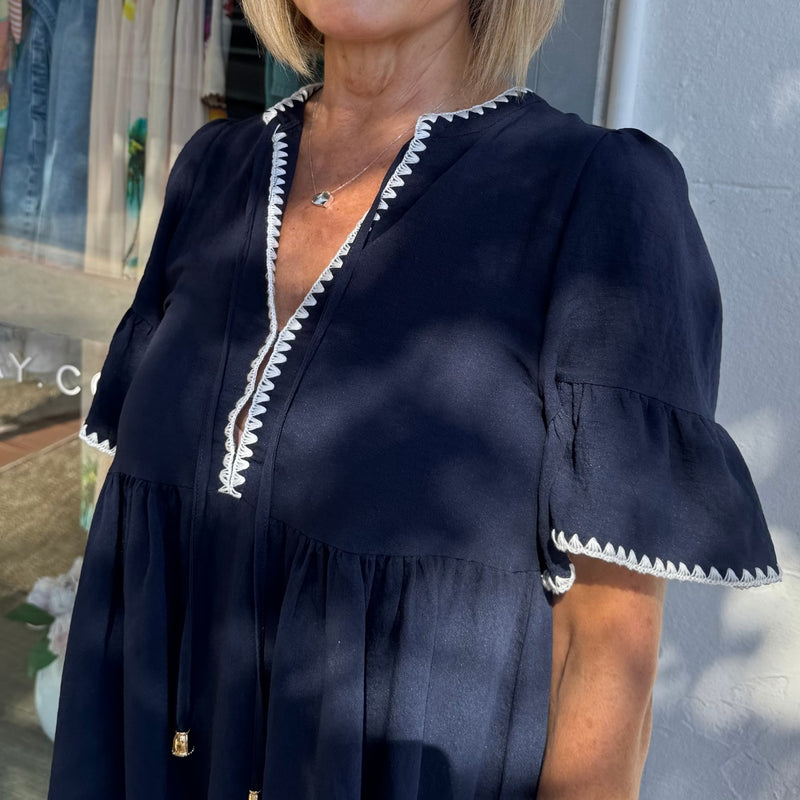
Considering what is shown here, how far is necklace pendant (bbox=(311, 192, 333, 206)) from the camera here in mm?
1138

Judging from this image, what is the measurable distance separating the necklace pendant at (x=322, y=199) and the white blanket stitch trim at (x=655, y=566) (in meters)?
0.50

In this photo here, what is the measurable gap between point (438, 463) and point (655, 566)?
0.80ft

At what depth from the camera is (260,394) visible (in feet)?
3.34

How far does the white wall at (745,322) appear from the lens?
1.39 m

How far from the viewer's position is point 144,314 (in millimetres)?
1307

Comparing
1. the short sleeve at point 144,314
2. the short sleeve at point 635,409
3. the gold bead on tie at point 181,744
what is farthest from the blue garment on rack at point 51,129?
the short sleeve at point 635,409

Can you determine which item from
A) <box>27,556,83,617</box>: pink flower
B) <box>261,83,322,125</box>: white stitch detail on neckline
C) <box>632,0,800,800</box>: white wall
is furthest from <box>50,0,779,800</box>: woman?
<box>27,556,83,617</box>: pink flower

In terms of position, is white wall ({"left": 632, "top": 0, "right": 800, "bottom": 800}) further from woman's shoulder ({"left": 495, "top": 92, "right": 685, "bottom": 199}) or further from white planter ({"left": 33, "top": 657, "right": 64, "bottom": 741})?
white planter ({"left": 33, "top": 657, "right": 64, "bottom": 741})

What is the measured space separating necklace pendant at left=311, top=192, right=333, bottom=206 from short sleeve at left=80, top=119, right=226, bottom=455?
0.79 feet

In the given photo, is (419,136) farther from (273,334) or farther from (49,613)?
(49,613)

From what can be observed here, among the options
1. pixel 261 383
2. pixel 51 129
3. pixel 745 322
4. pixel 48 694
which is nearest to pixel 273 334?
pixel 261 383

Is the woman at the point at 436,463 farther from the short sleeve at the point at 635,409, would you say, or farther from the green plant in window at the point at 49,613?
the green plant in window at the point at 49,613

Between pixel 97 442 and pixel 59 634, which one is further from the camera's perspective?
pixel 59 634

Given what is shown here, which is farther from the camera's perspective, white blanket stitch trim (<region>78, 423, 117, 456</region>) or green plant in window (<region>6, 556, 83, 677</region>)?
green plant in window (<region>6, 556, 83, 677</region>)
